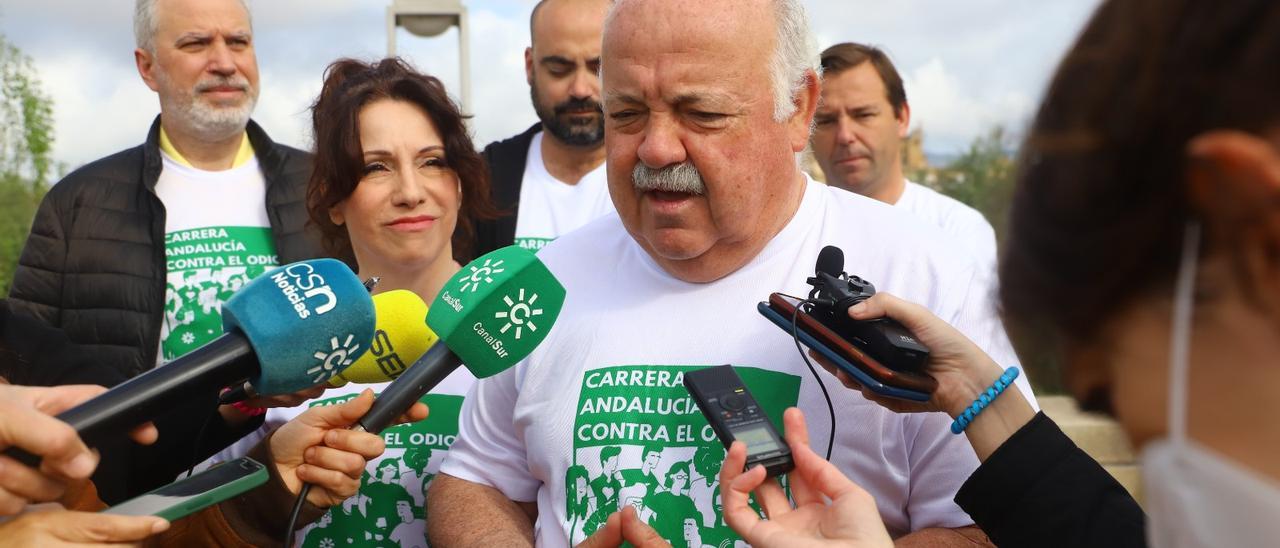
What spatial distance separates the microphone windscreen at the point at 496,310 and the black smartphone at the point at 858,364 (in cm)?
49

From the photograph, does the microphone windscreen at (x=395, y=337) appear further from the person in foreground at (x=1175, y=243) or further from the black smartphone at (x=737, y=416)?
the person in foreground at (x=1175, y=243)

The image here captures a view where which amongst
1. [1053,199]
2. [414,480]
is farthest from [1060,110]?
[414,480]

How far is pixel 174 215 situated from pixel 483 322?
2.94 metres

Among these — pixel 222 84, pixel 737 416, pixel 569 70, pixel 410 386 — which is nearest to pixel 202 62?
pixel 222 84

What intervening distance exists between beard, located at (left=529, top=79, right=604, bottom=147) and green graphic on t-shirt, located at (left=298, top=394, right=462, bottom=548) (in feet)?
6.33

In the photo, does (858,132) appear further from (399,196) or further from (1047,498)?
(1047,498)

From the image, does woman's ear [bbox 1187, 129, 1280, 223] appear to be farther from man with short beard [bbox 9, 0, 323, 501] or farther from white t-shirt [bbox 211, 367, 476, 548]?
man with short beard [bbox 9, 0, 323, 501]

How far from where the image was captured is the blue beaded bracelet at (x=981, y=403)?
2201 mm

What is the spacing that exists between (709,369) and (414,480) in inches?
44.0

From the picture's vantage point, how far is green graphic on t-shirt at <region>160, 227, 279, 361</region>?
179 inches

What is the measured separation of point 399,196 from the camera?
11.9 ft

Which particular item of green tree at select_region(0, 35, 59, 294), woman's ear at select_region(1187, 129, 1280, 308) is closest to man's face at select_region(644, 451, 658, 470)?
woman's ear at select_region(1187, 129, 1280, 308)

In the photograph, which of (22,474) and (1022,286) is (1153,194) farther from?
(22,474)

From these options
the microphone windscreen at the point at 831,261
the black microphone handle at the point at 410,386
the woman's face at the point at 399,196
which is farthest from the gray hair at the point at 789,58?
the woman's face at the point at 399,196
